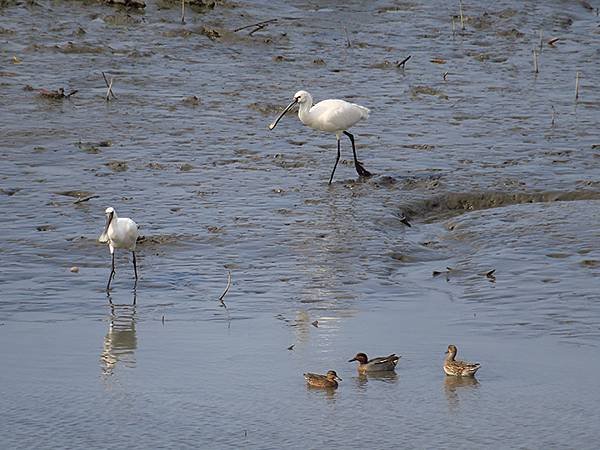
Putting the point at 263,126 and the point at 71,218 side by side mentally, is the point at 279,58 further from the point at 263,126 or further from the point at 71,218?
the point at 71,218

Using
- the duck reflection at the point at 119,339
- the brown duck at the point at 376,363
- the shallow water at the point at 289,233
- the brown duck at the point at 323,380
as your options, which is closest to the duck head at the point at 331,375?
the brown duck at the point at 323,380

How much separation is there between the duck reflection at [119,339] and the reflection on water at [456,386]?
1.96 metres

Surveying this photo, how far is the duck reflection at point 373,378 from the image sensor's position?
313 inches

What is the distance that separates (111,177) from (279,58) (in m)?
6.00

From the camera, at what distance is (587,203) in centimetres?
1255

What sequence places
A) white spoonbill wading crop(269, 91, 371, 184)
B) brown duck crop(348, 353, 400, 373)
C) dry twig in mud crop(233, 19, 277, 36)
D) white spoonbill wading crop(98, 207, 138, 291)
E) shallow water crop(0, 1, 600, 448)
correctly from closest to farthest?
shallow water crop(0, 1, 600, 448)
brown duck crop(348, 353, 400, 373)
white spoonbill wading crop(98, 207, 138, 291)
white spoonbill wading crop(269, 91, 371, 184)
dry twig in mud crop(233, 19, 277, 36)

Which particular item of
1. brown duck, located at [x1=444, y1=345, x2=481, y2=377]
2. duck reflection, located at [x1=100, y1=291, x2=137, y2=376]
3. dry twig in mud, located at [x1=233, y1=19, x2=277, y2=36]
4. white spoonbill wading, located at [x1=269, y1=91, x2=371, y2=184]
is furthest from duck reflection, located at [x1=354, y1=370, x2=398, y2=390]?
dry twig in mud, located at [x1=233, y1=19, x2=277, y2=36]

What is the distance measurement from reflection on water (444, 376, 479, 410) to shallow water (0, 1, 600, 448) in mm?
17

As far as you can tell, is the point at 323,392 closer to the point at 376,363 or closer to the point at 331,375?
the point at 331,375

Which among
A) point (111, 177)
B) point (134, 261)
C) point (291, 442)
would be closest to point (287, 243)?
point (134, 261)

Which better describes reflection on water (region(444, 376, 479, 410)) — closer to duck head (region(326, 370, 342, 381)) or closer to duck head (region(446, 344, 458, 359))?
duck head (region(446, 344, 458, 359))

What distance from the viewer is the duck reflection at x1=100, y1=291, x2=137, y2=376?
841 cm

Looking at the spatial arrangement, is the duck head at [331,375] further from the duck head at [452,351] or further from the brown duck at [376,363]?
the duck head at [452,351]

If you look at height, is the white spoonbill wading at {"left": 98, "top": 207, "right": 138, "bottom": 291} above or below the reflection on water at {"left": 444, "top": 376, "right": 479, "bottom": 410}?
below
